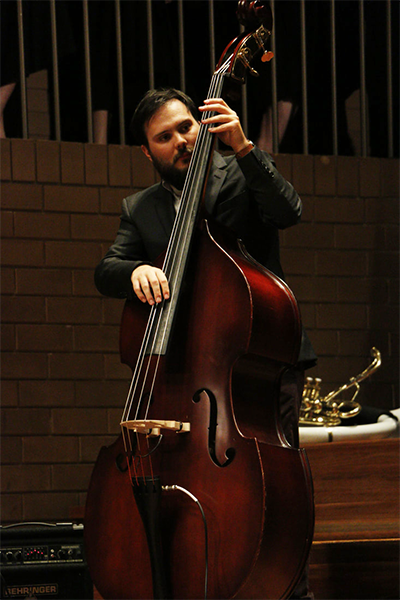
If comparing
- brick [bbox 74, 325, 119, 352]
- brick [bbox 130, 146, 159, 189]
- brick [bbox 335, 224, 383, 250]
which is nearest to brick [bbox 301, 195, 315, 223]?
brick [bbox 335, 224, 383, 250]

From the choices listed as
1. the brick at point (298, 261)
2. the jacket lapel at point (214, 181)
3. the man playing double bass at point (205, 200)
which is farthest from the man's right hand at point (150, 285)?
the brick at point (298, 261)

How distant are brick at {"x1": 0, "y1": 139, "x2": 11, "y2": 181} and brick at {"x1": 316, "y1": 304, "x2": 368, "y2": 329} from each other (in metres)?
1.49

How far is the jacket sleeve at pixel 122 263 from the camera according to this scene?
180cm

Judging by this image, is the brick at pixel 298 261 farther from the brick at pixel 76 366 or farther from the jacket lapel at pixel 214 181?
the jacket lapel at pixel 214 181

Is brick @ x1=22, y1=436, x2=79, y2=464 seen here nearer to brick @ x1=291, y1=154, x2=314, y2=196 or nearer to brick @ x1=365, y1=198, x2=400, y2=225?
brick @ x1=291, y1=154, x2=314, y2=196

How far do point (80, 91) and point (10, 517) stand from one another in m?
1.86

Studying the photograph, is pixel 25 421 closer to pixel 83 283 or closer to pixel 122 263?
pixel 83 283

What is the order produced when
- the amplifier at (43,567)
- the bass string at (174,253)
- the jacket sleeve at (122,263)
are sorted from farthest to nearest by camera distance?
1. the amplifier at (43,567)
2. the jacket sleeve at (122,263)
3. the bass string at (174,253)

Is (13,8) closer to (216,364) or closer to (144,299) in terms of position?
(144,299)

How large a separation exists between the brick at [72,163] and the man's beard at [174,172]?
4.58ft

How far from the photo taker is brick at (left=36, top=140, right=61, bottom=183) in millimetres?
3225

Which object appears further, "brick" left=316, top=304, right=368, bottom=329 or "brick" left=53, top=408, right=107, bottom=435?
"brick" left=316, top=304, right=368, bottom=329

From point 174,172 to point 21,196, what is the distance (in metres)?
1.49

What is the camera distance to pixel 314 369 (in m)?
3.38
